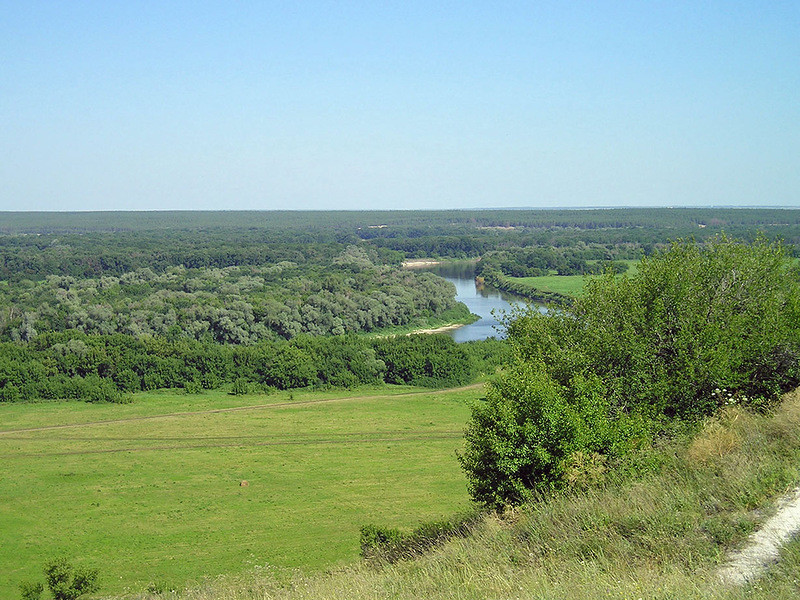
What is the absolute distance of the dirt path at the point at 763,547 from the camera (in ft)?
22.6

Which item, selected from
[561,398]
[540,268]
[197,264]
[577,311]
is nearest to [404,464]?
[577,311]

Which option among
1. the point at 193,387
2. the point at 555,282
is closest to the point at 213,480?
the point at 193,387

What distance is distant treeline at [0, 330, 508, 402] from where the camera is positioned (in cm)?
4731

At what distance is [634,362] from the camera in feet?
53.5

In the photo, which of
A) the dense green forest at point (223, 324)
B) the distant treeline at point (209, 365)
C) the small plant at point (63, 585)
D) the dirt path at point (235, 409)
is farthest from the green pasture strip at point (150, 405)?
the small plant at point (63, 585)

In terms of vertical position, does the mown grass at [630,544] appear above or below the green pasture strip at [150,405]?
above

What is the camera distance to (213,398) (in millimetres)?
47438

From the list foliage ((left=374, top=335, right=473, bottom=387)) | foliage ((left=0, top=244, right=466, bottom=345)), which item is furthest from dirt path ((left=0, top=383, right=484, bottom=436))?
foliage ((left=0, top=244, right=466, bottom=345))

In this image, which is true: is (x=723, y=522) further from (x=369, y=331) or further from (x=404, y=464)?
(x=369, y=331)

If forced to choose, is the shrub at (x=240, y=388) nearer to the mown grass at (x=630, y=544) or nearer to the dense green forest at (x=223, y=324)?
the dense green forest at (x=223, y=324)

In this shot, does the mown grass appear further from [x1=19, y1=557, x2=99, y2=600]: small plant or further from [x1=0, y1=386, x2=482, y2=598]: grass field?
[x1=0, y1=386, x2=482, y2=598]: grass field

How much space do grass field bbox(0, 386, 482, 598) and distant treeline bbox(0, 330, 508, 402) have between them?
2.09m

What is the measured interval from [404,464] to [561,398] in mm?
19902

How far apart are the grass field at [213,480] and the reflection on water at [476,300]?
401 inches
